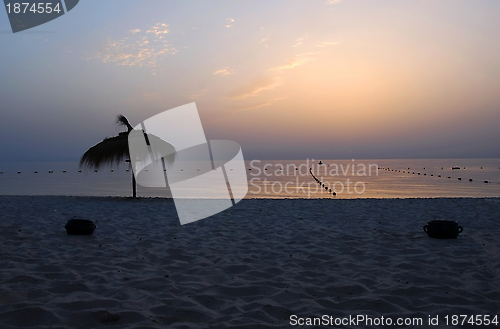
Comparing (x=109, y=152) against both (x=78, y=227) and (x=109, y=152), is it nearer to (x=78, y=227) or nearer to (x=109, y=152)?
(x=109, y=152)

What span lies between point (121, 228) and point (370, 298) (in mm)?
5099

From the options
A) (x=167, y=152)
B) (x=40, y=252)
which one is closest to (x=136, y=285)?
(x=40, y=252)

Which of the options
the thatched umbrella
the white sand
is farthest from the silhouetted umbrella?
the white sand

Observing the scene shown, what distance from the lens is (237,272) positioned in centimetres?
413

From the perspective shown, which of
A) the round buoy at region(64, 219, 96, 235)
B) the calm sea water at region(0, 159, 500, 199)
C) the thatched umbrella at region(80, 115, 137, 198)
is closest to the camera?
the round buoy at region(64, 219, 96, 235)

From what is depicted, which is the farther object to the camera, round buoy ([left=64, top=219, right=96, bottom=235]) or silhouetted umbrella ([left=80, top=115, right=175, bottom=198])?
silhouetted umbrella ([left=80, top=115, right=175, bottom=198])

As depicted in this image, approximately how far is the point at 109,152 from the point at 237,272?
9.53 metres

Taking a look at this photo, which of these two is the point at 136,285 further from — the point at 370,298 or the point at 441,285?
the point at 441,285

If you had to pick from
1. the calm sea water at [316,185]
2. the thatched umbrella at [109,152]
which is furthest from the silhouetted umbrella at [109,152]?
the calm sea water at [316,185]

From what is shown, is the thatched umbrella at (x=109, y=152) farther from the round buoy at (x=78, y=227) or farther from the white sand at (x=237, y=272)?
the round buoy at (x=78, y=227)

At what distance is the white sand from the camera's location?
3020mm

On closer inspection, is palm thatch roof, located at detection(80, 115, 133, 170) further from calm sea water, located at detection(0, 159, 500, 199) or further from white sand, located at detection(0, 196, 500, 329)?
calm sea water, located at detection(0, 159, 500, 199)

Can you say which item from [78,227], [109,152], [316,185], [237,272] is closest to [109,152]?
[109,152]

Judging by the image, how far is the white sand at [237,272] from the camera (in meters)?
3.02
